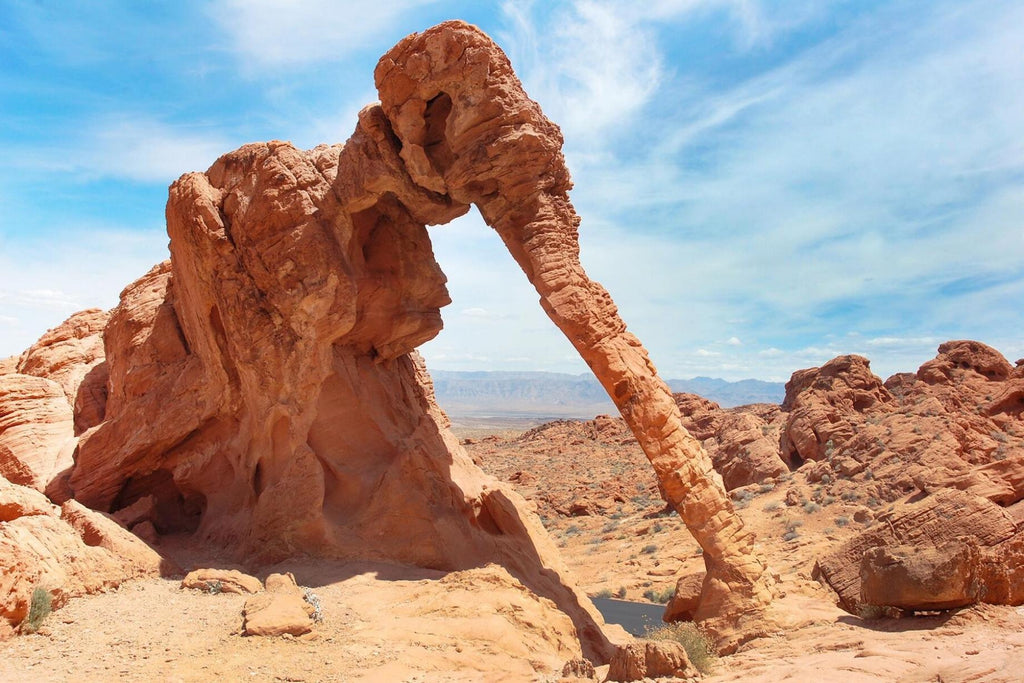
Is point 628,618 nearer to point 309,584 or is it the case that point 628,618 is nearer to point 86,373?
point 309,584

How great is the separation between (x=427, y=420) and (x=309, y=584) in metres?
4.50

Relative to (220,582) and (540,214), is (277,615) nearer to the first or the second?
(220,582)

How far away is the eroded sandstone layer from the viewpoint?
34.9 ft

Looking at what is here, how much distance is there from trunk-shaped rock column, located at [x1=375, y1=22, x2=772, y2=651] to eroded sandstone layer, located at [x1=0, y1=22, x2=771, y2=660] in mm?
32

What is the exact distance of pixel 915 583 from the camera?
7359 mm

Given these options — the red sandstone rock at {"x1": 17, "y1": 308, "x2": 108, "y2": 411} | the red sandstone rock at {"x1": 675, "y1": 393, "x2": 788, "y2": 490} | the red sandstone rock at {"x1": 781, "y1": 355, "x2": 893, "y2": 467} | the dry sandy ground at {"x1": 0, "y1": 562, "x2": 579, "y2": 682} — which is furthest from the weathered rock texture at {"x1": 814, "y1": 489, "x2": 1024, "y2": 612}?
the red sandstone rock at {"x1": 675, "y1": 393, "x2": 788, "y2": 490}

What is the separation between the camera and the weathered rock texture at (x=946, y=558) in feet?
23.8

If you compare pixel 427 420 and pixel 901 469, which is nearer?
pixel 427 420

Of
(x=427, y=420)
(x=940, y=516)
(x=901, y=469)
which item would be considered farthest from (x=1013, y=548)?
(x=901, y=469)

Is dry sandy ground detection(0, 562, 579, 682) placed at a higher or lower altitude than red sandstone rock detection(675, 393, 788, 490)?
lower

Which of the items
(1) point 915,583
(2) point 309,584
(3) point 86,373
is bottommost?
(2) point 309,584

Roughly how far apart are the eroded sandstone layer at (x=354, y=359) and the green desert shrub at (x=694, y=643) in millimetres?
684

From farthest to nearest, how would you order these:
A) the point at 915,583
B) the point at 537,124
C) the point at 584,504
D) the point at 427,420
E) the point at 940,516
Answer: the point at 584,504 < the point at 427,420 < the point at 537,124 < the point at 940,516 < the point at 915,583

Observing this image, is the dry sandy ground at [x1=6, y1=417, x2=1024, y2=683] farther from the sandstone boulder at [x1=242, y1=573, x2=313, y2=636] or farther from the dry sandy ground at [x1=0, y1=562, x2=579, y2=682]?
the sandstone boulder at [x1=242, y1=573, x2=313, y2=636]
